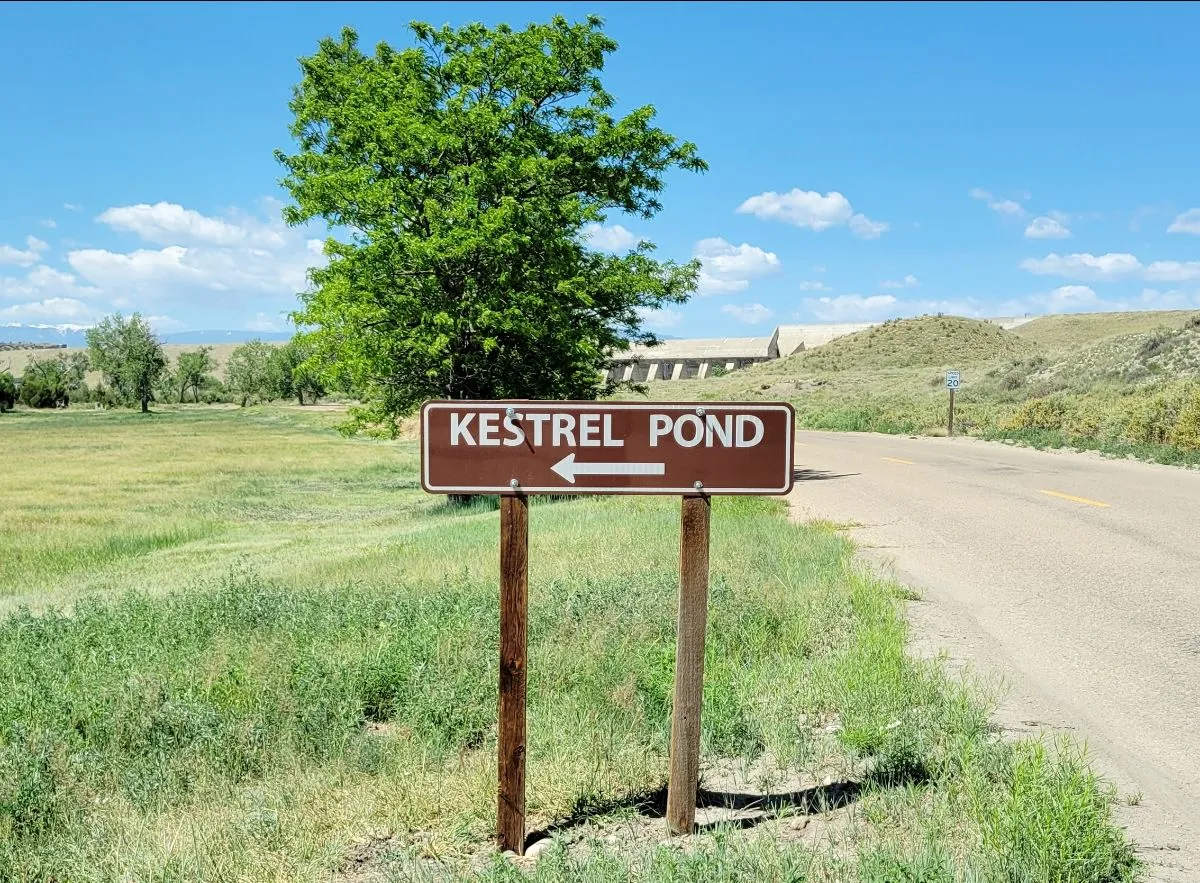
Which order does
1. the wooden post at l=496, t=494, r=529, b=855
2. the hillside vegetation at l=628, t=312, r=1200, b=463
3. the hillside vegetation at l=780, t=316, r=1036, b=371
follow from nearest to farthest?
the wooden post at l=496, t=494, r=529, b=855 < the hillside vegetation at l=628, t=312, r=1200, b=463 < the hillside vegetation at l=780, t=316, r=1036, b=371

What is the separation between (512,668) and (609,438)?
1.02m

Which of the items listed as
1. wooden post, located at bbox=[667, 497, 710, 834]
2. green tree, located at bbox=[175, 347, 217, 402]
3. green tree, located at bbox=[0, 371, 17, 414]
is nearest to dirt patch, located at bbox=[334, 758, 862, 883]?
wooden post, located at bbox=[667, 497, 710, 834]

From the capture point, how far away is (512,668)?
12.6 ft

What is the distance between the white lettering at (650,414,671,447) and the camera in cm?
389

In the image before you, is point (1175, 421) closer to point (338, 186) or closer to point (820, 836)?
point (338, 186)

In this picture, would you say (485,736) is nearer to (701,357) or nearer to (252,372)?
(701,357)

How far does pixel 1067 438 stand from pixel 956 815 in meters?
25.3

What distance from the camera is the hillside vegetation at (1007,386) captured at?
24.7 metres

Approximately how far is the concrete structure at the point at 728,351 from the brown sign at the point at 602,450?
357 feet

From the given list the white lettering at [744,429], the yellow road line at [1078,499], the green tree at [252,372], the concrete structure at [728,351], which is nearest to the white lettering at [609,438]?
the white lettering at [744,429]

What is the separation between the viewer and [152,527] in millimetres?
20672

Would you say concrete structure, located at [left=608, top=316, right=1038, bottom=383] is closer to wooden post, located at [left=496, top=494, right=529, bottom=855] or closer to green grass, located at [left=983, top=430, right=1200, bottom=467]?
green grass, located at [left=983, top=430, right=1200, bottom=467]

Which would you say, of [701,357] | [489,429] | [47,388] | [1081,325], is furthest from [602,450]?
[47,388]

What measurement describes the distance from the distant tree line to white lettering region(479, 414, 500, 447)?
79632mm
